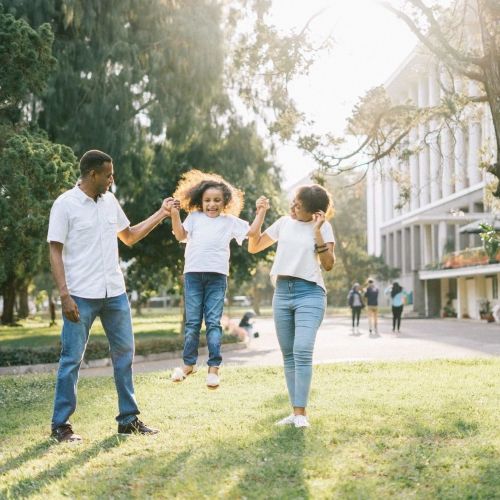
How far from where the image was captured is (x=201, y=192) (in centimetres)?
648

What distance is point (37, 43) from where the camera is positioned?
14391 millimetres

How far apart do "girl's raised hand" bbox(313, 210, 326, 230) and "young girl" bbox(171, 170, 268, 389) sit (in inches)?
18.0

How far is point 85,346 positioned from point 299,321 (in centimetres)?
164

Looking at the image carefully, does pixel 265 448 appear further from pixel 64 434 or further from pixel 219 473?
pixel 64 434

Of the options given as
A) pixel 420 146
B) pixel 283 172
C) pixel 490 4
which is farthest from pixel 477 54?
pixel 283 172

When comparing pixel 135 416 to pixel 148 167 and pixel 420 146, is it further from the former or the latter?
pixel 148 167

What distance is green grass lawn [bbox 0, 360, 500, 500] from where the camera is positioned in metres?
4.50

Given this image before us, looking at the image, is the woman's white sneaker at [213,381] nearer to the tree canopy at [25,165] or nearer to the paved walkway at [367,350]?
the tree canopy at [25,165]

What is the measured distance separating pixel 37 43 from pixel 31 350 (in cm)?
640

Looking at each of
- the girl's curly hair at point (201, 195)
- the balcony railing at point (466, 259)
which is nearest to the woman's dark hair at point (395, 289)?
the balcony railing at point (466, 259)

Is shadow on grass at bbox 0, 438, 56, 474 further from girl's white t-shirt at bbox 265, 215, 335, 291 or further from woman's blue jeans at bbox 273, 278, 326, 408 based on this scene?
girl's white t-shirt at bbox 265, 215, 335, 291

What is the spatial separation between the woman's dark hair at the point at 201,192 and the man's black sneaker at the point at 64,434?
6.79 feet

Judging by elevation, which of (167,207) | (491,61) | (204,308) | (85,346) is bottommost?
(85,346)

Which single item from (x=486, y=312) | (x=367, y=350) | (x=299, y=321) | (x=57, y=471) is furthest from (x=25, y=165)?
(x=486, y=312)
